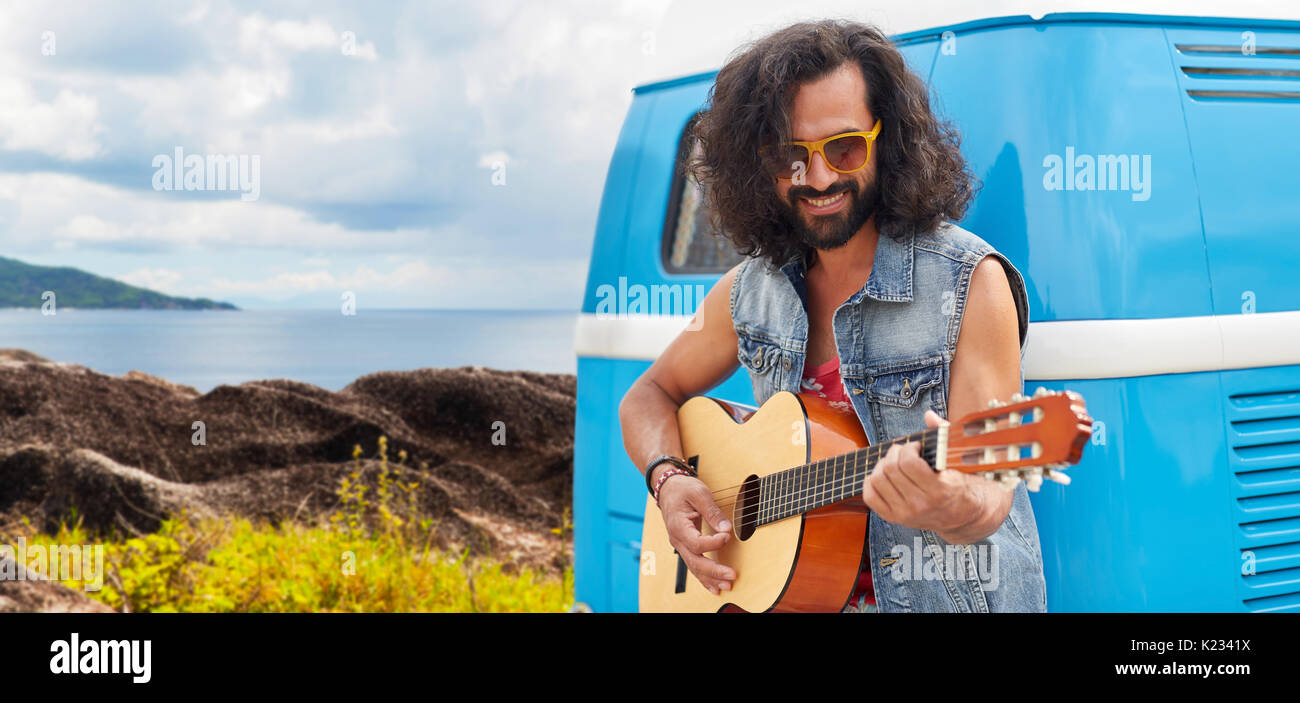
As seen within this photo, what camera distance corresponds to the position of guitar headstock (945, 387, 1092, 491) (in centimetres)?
162

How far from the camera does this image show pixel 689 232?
11.7 feet

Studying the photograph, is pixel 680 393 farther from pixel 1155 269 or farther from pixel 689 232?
pixel 1155 269

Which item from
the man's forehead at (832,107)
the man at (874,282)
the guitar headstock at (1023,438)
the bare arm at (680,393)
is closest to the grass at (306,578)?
the bare arm at (680,393)

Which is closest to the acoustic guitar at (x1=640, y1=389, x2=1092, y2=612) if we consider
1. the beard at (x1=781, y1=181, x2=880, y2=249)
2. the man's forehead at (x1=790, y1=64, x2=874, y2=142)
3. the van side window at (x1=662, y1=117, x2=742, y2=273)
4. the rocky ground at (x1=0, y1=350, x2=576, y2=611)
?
the beard at (x1=781, y1=181, x2=880, y2=249)

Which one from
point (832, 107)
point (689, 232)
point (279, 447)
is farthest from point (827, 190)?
point (279, 447)

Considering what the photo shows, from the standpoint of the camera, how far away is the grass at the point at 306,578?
4859 millimetres

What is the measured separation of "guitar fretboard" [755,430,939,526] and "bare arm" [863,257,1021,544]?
6 centimetres

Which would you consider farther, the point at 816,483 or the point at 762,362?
the point at 762,362

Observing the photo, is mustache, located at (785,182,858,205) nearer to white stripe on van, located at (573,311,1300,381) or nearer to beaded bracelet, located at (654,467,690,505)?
white stripe on van, located at (573,311,1300,381)

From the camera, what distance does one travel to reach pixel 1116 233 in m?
2.40

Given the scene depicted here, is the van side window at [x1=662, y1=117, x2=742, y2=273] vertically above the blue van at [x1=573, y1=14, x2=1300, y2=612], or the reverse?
the van side window at [x1=662, y1=117, x2=742, y2=273]

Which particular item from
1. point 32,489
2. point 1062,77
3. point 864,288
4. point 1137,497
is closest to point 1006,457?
point 864,288

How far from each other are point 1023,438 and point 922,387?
19.7 inches

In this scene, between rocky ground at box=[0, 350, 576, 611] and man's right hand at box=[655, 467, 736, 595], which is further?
rocky ground at box=[0, 350, 576, 611]
